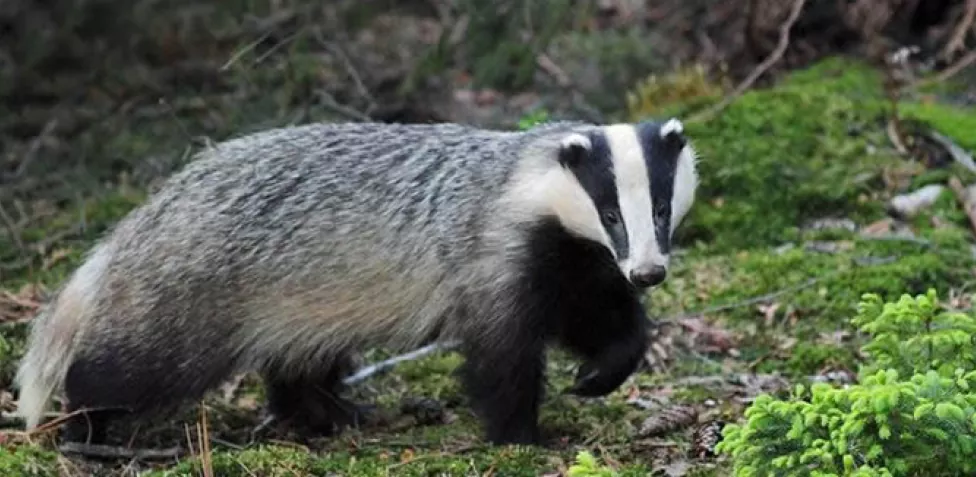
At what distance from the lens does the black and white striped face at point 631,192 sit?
5035 mm

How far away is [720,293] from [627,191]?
229cm

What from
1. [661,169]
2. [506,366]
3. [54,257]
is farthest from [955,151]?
[54,257]

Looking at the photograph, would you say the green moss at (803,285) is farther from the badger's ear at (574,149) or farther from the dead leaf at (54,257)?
the dead leaf at (54,257)

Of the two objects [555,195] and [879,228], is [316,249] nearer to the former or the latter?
[555,195]

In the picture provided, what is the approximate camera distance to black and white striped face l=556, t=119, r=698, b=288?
5.04m

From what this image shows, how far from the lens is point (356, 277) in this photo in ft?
19.0

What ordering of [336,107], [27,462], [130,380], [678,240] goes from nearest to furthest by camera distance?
[27,462]
[130,380]
[678,240]
[336,107]

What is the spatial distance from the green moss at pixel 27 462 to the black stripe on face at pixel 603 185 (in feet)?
6.47

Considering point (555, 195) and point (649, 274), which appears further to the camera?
point (555, 195)

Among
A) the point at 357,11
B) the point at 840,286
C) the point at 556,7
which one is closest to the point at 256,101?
the point at 357,11

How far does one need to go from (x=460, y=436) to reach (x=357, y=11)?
5.04 metres

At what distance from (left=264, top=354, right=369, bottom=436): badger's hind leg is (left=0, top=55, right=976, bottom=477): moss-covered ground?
0.46 feet

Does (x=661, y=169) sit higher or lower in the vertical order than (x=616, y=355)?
higher

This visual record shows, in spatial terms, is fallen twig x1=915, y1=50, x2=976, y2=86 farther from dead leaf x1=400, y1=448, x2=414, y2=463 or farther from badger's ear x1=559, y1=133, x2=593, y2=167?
dead leaf x1=400, y1=448, x2=414, y2=463
